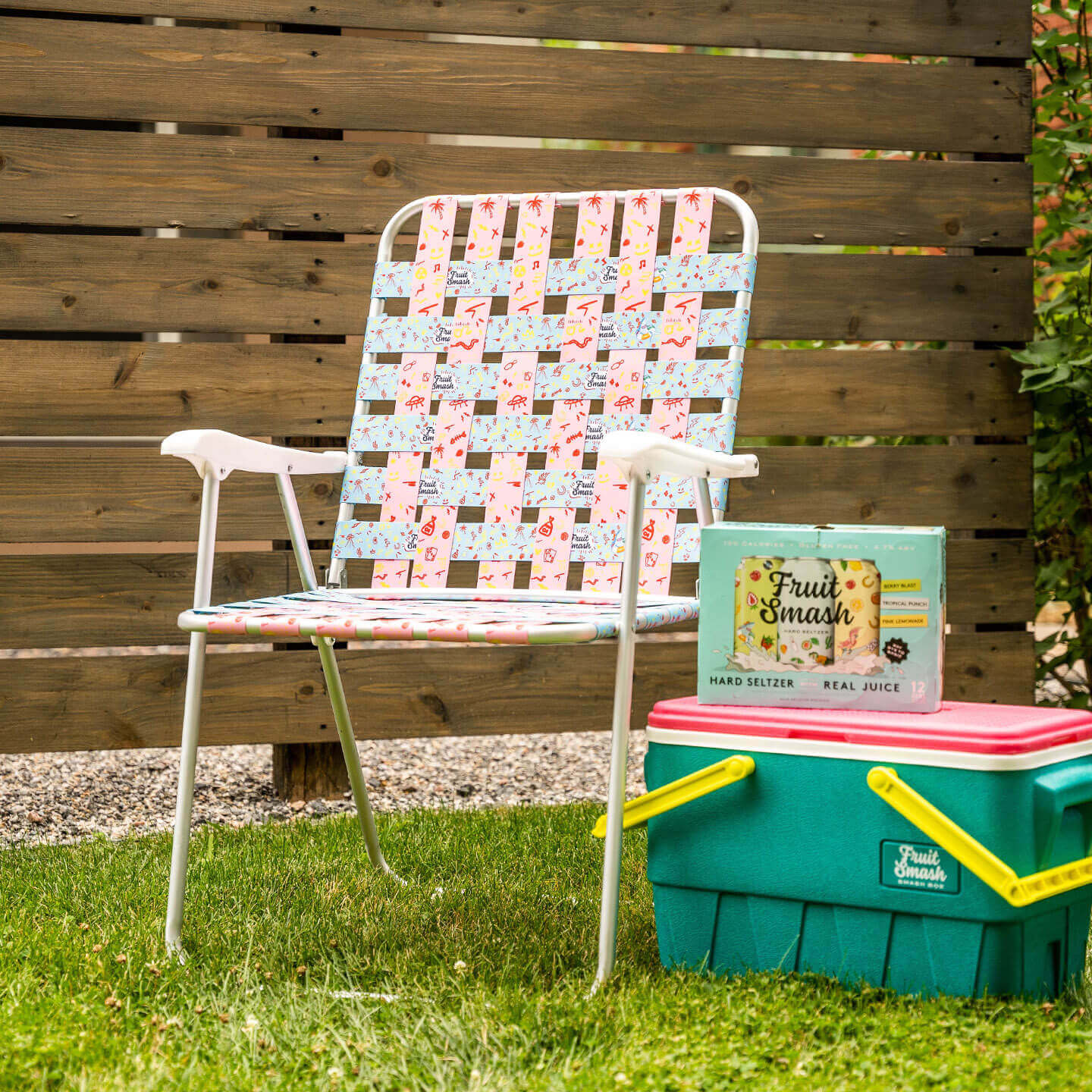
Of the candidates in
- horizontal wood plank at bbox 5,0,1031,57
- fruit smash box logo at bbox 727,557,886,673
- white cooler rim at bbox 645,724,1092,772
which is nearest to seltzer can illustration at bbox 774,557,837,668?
fruit smash box logo at bbox 727,557,886,673

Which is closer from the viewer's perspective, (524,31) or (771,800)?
(771,800)

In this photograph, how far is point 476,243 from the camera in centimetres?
205

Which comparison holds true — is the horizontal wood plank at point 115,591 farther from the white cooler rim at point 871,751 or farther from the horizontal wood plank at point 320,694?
the white cooler rim at point 871,751

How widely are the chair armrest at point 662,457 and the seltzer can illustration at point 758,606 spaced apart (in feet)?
0.40

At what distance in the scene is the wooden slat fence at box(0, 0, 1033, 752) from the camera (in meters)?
2.50

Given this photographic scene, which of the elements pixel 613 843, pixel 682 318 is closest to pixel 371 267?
pixel 682 318

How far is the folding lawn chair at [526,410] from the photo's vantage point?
1.80m

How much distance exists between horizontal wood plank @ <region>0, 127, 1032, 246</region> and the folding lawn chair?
592mm

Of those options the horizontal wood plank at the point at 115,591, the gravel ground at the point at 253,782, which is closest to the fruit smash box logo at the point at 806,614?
the horizontal wood plank at the point at 115,591

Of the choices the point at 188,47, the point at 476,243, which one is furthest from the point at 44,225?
the point at 476,243

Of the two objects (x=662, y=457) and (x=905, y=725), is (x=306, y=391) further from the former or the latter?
(x=905, y=725)

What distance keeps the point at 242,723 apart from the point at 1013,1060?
1697mm

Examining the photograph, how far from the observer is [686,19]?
2705 mm

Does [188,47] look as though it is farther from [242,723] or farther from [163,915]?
[163,915]
